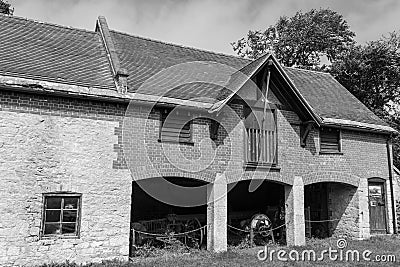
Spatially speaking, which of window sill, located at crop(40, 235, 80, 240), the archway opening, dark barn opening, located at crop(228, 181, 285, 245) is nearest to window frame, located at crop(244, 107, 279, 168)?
dark barn opening, located at crop(228, 181, 285, 245)

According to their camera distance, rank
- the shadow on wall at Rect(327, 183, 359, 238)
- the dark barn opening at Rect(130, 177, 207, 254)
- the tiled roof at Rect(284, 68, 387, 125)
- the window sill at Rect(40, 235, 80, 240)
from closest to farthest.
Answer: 1. the window sill at Rect(40, 235, 80, 240)
2. the dark barn opening at Rect(130, 177, 207, 254)
3. the shadow on wall at Rect(327, 183, 359, 238)
4. the tiled roof at Rect(284, 68, 387, 125)

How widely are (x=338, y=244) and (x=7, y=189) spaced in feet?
36.2

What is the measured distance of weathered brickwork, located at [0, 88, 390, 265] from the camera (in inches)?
403

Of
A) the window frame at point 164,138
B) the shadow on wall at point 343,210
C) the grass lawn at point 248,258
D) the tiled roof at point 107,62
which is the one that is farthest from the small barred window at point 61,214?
the shadow on wall at point 343,210

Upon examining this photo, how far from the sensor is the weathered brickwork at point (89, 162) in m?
10.2

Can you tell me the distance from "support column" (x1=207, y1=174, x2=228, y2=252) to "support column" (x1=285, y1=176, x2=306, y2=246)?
269 cm

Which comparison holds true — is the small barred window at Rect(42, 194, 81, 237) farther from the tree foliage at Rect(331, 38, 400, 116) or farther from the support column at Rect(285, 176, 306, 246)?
the tree foliage at Rect(331, 38, 400, 116)

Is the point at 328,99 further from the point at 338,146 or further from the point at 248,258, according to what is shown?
the point at 248,258

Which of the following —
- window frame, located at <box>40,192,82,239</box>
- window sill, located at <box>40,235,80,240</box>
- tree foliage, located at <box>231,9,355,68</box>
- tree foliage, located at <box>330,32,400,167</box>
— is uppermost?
tree foliage, located at <box>231,9,355,68</box>

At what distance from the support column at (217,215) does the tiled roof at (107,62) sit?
2.82 m

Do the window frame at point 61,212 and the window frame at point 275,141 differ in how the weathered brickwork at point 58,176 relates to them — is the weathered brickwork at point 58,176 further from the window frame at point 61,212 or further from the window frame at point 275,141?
the window frame at point 275,141

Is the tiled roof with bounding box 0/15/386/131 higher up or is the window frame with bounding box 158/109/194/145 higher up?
the tiled roof with bounding box 0/15/386/131

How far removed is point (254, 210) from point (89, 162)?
26.8 feet

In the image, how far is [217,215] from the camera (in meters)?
12.7
